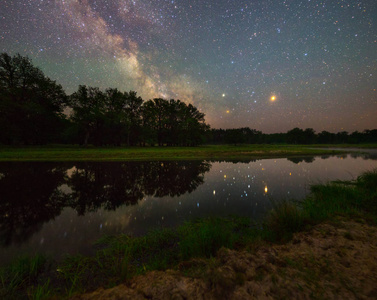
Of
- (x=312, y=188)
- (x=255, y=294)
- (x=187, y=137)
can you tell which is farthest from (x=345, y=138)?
(x=255, y=294)

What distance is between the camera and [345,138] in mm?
158875

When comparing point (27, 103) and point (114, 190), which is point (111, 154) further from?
point (27, 103)

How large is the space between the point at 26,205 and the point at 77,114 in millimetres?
57118

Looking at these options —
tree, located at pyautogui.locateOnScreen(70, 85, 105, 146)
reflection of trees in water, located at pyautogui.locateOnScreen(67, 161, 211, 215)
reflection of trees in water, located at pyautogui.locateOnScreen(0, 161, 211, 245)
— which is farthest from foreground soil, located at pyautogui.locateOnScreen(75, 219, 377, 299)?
tree, located at pyautogui.locateOnScreen(70, 85, 105, 146)

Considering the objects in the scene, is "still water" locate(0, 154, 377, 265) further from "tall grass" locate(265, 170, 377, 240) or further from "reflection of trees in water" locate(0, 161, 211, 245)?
"tall grass" locate(265, 170, 377, 240)

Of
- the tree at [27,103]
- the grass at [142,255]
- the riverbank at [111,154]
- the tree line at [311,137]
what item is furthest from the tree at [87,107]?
the tree line at [311,137]

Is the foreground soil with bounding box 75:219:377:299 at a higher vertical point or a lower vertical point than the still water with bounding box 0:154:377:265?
higher

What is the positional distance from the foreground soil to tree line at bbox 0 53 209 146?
194 ft

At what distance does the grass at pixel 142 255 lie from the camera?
10.0 ft

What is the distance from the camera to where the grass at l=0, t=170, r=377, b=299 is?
120 inches

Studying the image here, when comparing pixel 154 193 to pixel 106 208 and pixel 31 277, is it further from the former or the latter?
pixel 31 277

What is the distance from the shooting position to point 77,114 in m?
52.6

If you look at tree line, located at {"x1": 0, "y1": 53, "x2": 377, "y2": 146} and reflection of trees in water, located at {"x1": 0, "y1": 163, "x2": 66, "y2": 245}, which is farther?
tree line, located at {"x1": 0, "y1": 53, "x2": 377, "y2": 146}

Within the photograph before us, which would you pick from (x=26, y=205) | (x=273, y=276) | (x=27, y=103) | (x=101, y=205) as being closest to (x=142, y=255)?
(x=273, y=276)
